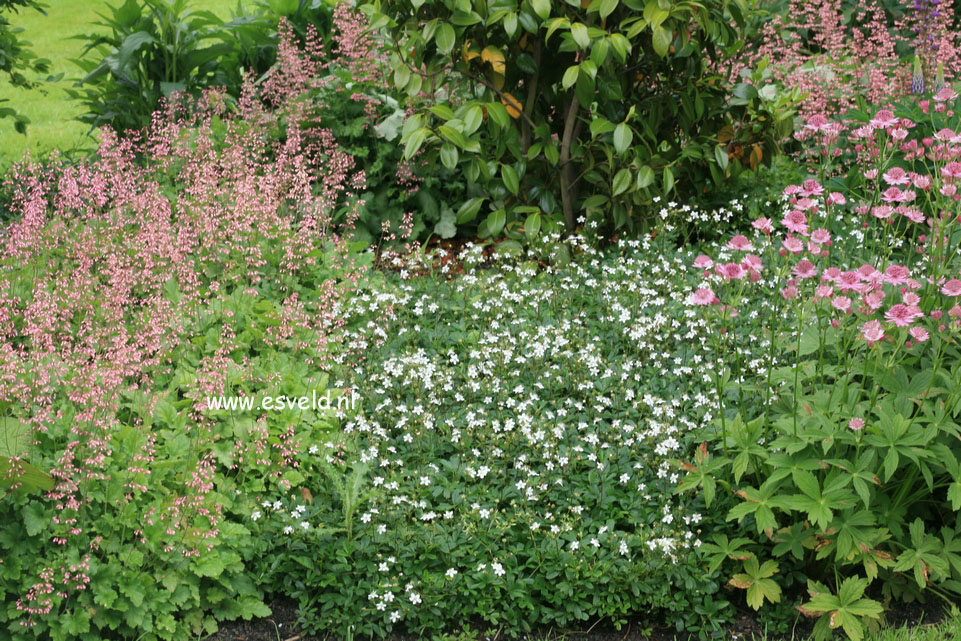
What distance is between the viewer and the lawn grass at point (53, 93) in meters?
8.23

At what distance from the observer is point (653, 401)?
3.66m

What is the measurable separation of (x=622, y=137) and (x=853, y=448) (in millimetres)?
2414

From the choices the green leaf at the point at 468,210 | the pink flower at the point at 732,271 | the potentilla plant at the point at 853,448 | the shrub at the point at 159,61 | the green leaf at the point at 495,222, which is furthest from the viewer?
the shrub at the point at 159,61

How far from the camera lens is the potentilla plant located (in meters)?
2.85

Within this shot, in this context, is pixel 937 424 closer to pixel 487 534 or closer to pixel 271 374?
pixel 487 534

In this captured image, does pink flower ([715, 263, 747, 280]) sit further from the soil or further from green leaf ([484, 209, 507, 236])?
green leaf ([484, 209, 507, 236])

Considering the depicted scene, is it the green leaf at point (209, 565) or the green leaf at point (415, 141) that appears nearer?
the green leaf at point (209, 565)

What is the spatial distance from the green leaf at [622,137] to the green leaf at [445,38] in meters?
1.00

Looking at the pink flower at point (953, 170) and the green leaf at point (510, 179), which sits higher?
the pink flower at point (953, 170)

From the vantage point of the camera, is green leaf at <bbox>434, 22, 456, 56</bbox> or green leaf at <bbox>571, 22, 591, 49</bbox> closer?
green leaf at <bbox>571, 22, 591, 49</bbox>

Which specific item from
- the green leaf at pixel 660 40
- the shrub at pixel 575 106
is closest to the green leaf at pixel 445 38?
the shrub at pixel 575 106

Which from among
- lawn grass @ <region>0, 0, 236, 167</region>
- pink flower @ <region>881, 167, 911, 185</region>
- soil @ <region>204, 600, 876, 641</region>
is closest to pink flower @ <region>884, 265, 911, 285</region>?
pink flower @ <region>881, 167, 911, 185</region>

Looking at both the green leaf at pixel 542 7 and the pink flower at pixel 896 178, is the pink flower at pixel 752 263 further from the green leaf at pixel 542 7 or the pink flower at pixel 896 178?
the green leaf at pixel 542 7

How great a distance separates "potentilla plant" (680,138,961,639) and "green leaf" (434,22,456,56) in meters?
2.40
